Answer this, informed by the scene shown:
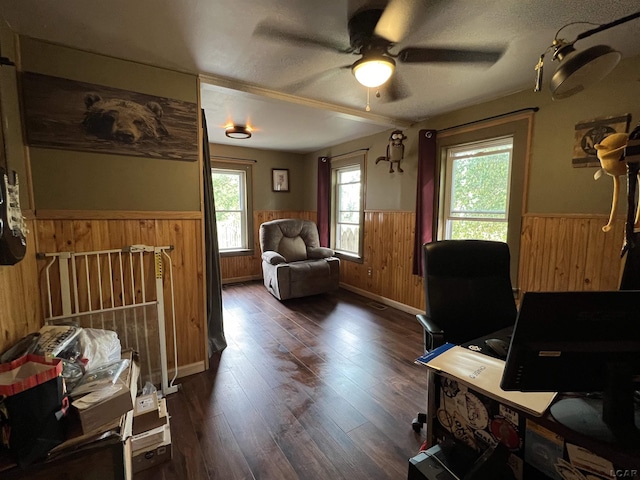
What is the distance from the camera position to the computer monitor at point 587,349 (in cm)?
80

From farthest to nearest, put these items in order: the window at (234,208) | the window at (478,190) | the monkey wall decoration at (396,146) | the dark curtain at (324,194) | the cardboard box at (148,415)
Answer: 1. the window at (234,208)
2. the dark curtain at (324,194)
3. the monkey wall decoration at (396,146)
4. the window at (478,190)
5. the cardboard box at (148,415)

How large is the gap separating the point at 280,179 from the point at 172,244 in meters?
3.57

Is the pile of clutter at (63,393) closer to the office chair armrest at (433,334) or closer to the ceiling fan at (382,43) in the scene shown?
the office chair armrest at (433,334)

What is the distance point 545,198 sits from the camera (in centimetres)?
249

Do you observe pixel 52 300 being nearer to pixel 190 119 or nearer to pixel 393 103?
pixel 190 119

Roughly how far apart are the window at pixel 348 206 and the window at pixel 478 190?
4.62 ft

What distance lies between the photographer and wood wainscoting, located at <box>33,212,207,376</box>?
1.87m

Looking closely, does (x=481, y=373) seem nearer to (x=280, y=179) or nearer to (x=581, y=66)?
(x=581, y=66)

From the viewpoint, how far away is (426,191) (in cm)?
335

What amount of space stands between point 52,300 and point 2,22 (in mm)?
1554

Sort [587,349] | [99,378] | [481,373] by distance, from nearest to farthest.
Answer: [587,349] < [481,373] < [99,378]

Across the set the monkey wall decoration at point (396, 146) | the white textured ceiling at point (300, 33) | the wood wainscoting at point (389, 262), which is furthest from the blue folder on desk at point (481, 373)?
the monkey wall decoration at point (396, 146)

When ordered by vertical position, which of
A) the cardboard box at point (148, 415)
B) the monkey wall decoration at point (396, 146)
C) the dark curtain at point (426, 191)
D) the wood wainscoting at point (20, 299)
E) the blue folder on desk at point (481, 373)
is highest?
Answer: the monkey wall decoration at point (396, 146)

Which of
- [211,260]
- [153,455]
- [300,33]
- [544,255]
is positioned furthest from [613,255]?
[153,455]
